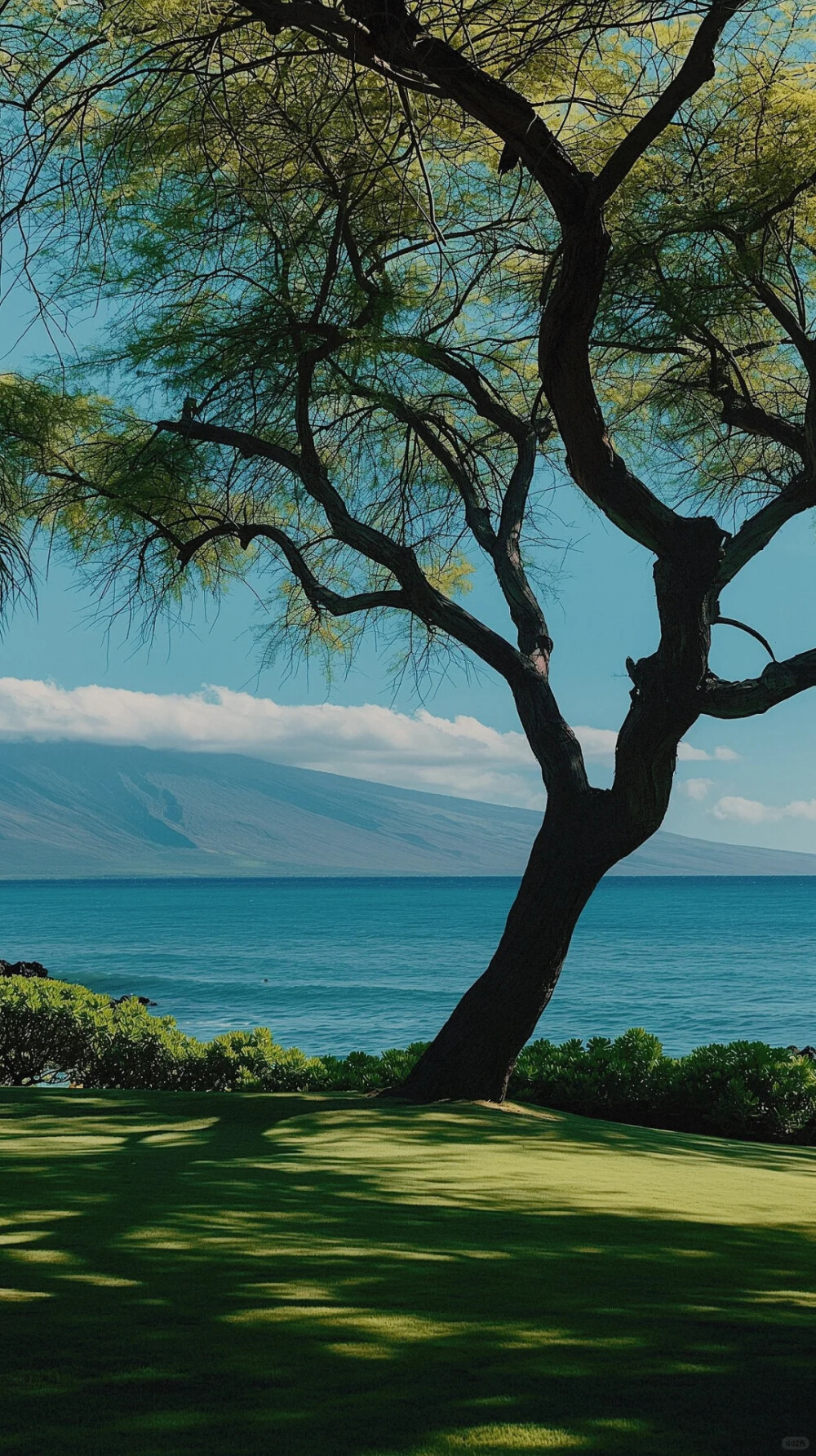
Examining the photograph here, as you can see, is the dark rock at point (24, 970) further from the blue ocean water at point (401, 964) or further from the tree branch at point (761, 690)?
the tree branch at point (761, 690)

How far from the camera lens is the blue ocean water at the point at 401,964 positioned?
2877cm

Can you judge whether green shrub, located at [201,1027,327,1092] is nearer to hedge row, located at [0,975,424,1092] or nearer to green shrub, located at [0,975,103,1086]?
hedge row, located at [0,975,424,1092]

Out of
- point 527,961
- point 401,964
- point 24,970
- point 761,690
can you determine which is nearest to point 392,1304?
point 527,961

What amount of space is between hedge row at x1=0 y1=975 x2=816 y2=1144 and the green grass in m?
3.06

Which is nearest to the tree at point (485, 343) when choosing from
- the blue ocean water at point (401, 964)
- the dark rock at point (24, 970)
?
the dark rock at point (24, 970)

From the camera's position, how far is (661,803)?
8.34 meters

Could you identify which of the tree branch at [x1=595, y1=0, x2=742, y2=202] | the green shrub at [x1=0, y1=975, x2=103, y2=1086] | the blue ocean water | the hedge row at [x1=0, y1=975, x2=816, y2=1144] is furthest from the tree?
the blue ocean water

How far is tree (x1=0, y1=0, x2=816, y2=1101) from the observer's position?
6.86m

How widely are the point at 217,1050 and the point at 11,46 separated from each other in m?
8.02

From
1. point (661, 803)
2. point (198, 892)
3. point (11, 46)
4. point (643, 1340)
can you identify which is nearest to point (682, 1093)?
point (661, 803)

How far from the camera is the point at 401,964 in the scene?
46188 millimetres

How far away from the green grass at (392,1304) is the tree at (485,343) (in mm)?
2863

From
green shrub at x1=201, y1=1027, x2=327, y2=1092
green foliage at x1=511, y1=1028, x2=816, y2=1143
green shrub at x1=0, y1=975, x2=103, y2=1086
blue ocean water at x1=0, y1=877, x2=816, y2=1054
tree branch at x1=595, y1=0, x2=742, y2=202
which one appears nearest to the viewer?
tree branch at x1=595, y1=0, x2=742, y2=202

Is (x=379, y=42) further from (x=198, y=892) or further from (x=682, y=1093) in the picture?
(x=198, y=892)
